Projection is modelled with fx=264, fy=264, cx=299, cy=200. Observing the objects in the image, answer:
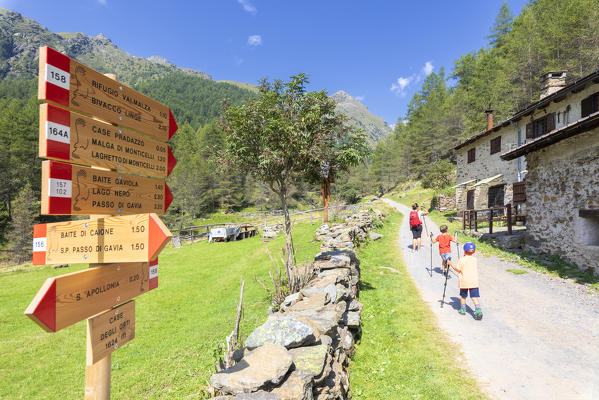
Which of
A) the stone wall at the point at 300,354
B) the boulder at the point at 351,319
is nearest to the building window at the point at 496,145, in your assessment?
the stone wall at the point at 300,354

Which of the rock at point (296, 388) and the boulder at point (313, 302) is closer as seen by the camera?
the rock at point (296, 388)

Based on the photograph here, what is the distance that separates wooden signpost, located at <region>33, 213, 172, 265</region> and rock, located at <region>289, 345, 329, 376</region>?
7.33 ft

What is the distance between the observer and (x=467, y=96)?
149 ft

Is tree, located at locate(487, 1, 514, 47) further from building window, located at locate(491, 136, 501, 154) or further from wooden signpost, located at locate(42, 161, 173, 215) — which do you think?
wooden signpost, located at locate(42, 161, 173, 215)

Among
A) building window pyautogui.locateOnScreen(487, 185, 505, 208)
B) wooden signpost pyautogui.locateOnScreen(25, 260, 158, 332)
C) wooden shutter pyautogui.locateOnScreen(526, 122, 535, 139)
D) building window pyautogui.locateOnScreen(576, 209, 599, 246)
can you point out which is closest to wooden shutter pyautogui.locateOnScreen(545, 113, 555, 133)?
wooden shutter pyautogui.locateOnScreen(526, 122, 535, 139)

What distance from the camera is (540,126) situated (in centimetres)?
1784

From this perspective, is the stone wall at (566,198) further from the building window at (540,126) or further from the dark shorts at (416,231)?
the building window at (540,126)

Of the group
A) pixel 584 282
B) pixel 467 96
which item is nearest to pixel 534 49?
pixel 467 96

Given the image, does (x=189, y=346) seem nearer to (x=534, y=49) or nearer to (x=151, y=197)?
(x=151, y=197)

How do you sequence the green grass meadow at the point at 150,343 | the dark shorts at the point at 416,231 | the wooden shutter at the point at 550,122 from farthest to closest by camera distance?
the wooden shutter at the point at 550,122, the dark shorts at the point at 416,231, the green grass meadow at the point at 150,343

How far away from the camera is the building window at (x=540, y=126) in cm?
1684

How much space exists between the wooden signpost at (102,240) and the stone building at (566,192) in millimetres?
11461

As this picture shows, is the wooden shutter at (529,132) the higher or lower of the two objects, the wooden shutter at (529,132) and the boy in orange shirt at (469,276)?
the higher

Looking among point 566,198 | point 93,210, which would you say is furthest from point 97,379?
point 566,198
